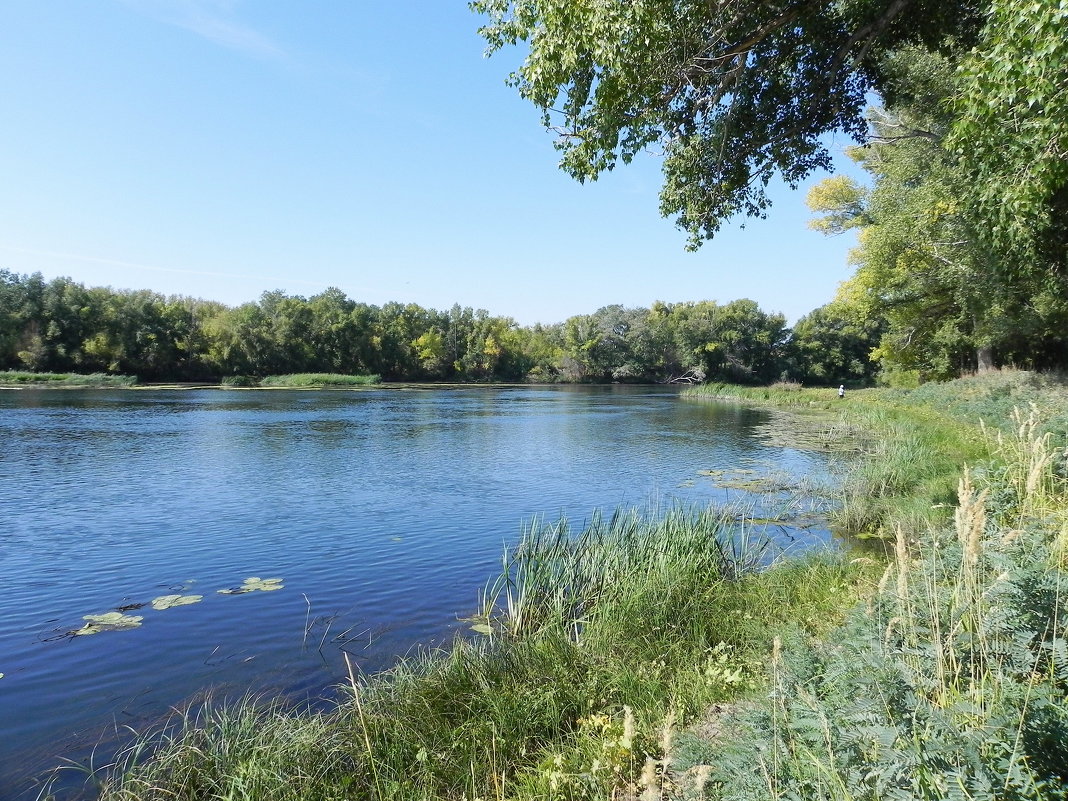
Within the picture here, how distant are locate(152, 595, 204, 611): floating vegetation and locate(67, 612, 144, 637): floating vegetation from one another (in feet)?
1.16

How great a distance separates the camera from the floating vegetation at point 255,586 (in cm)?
966

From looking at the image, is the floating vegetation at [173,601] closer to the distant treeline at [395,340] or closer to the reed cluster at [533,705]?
the reed cluster at [533,705]

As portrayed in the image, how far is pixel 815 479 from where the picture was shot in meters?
17.5

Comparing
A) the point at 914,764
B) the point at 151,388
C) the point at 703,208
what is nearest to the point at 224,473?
the point at 703,208

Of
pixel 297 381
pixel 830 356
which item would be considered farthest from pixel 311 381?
pixel 830 356

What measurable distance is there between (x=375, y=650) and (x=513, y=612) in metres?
1.58

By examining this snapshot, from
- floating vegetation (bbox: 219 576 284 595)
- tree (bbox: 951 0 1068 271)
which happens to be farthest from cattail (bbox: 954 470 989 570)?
floating vegetation (bbox: 219 576 284 595)

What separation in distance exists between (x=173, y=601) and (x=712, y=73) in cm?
1015

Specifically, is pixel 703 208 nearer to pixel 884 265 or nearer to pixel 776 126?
pixel 776 126

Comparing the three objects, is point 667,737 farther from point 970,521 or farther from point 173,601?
point 173,601

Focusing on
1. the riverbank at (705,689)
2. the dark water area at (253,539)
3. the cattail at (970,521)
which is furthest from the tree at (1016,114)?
the dark water area at (253,539)

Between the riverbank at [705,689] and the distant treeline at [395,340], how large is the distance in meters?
67.6

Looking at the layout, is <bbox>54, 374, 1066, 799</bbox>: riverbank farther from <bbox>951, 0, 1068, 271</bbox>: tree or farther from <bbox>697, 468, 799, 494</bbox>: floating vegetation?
<bbox>697, 468, 799, 494</bbox>: floating vegetation

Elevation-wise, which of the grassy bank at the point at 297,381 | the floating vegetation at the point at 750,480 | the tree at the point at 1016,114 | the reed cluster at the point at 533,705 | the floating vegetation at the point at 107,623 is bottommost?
the floating vegetation at the point at 107,623
